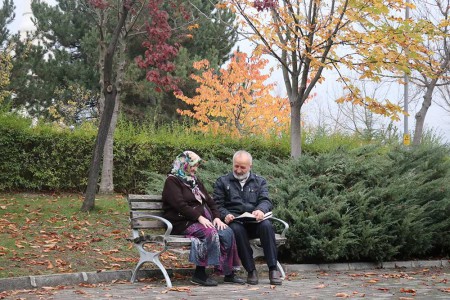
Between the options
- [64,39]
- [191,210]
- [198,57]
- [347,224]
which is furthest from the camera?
[64,39]

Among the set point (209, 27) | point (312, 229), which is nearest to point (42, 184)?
point (312, 229)

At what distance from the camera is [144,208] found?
841 centimetres

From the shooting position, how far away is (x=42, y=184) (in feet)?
55.4

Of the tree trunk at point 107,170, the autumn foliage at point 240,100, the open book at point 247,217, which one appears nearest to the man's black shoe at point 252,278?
the open book at point 247,217

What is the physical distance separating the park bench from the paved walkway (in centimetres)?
→ 29

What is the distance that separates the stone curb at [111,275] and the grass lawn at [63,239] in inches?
11.9

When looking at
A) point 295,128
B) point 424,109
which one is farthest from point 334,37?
point 424,109

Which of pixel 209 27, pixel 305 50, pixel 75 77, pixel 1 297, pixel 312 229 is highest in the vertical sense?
pixel 209 27

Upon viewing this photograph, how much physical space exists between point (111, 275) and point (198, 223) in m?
1.23

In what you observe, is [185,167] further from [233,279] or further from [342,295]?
[342,295]

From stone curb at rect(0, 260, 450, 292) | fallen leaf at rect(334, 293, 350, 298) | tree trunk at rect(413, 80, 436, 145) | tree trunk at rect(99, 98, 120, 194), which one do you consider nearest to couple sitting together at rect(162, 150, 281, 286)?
stone curb at rect(0, 260, 450, 292)

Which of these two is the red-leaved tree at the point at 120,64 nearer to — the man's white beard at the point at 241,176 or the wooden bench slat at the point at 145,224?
the wooden bench slat at the point at 145,224

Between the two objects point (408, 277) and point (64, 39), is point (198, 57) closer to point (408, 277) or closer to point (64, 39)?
point (64, 39)

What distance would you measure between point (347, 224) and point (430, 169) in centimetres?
273
